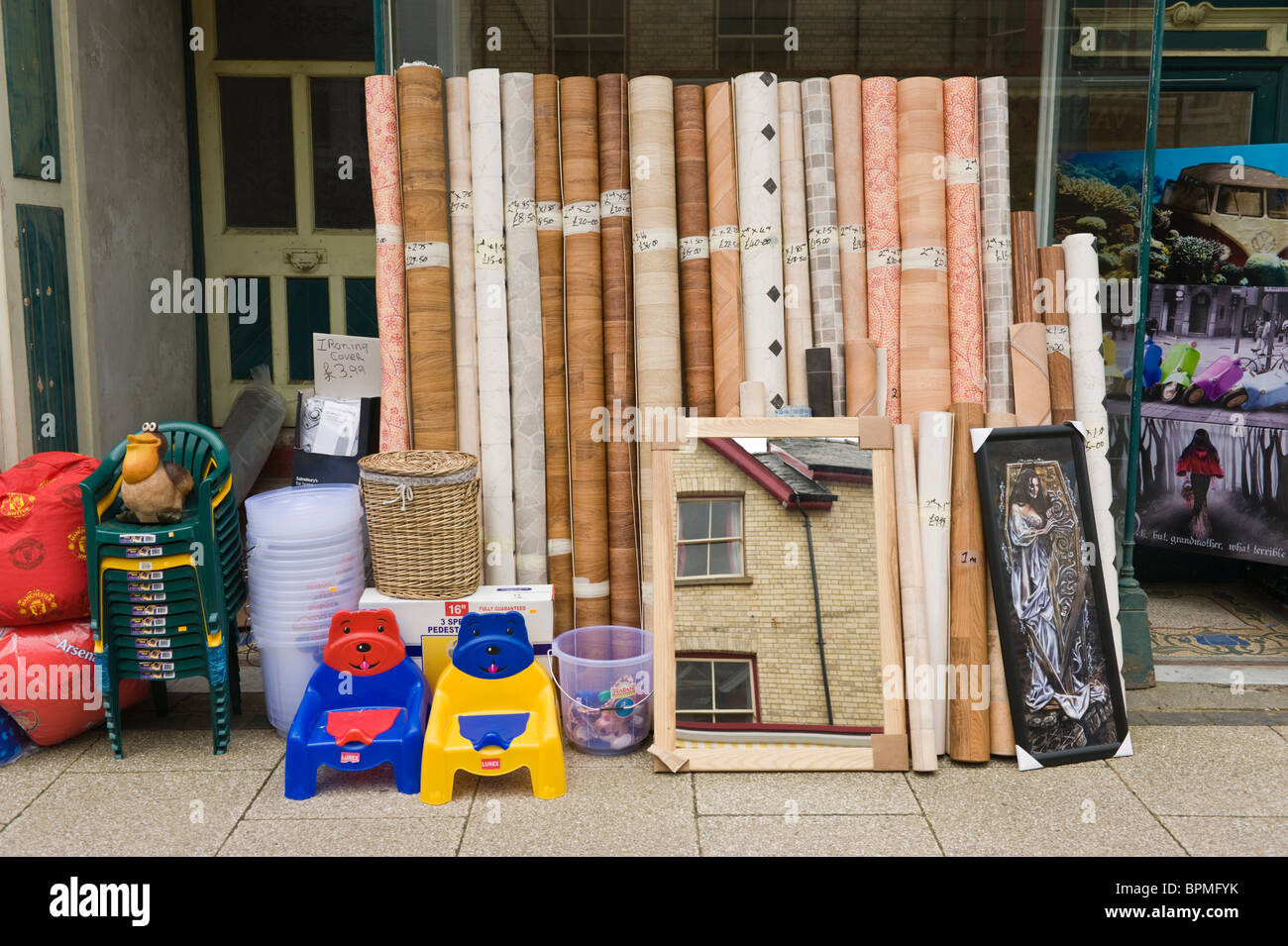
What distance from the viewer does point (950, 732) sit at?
3.45 m

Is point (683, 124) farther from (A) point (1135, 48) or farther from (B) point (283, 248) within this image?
(B) point (283, 248)

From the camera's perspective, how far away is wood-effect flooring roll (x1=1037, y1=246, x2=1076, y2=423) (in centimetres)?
380

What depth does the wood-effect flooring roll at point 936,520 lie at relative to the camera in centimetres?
352

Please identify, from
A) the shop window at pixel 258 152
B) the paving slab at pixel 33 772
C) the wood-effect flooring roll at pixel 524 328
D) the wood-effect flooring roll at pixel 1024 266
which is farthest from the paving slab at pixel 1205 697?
the shop window at pixel 258 152

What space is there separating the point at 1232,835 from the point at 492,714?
2210mm

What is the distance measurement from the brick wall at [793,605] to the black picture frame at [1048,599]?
435 mm

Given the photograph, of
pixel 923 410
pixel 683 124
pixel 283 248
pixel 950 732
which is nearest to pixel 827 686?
pixel 950 732

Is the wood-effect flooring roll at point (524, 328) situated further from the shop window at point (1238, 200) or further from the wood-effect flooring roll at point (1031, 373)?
the shop window at point (1238, 200)

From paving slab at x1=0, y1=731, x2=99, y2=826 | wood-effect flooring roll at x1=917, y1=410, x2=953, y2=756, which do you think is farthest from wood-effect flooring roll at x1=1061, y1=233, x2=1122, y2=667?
paving slab at x1=0, y1=731, x2=99, y2=826

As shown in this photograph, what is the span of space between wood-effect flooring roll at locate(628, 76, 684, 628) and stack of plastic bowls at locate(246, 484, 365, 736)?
1.14 meters

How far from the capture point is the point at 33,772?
3.39m

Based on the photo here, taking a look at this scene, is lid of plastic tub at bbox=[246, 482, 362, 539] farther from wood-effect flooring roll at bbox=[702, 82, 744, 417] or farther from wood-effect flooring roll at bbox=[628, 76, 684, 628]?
wood-effect flooring roll at bbox=[702, 82, 744, 417]

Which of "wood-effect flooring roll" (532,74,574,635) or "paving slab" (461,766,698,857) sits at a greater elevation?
"wood-effect flooring roll" (532,74,574,635)

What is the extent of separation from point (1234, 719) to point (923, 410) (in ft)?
5.27
